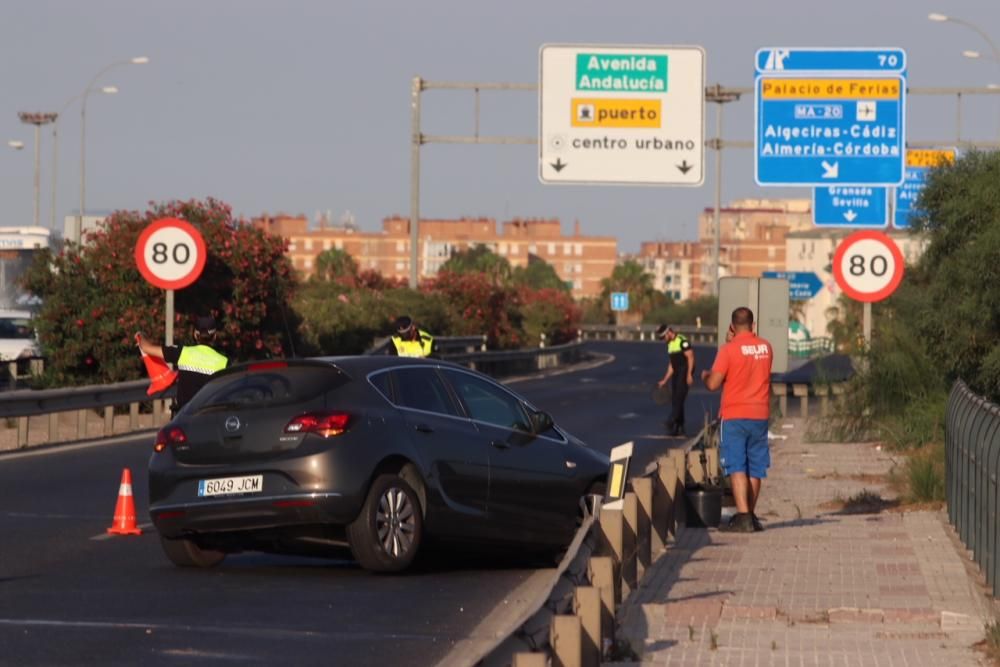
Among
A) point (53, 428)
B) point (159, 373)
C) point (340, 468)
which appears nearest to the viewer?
point (340, 468)

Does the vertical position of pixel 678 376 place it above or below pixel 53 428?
above

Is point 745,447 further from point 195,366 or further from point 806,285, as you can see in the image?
point 806,285

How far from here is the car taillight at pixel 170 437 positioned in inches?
500

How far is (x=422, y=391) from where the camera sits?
13109 millimetres

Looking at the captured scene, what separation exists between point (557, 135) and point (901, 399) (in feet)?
39.5

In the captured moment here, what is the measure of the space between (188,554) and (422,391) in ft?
6.22

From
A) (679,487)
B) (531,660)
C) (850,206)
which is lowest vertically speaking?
(679,487)

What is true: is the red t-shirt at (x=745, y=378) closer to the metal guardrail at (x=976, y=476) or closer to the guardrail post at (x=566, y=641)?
the metal guardrail at (x=976, y=476)

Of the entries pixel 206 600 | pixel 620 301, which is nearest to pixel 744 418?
pixel 206 600

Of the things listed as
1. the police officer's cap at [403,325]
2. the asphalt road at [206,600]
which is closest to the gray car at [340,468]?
the asphalt road at [206,600]

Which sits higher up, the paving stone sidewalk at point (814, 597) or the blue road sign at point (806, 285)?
the blue road sign at point (806, 285)

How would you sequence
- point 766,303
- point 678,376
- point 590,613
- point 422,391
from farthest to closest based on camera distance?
point 678,376 → point 766,303 → point 422,391 → point 590,613

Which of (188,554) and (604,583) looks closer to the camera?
(604,583)

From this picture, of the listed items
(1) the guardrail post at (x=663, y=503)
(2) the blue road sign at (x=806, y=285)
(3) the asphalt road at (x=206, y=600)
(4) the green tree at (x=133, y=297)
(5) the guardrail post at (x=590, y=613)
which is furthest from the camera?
(2) the blue road sign at (x=806, y=285)
